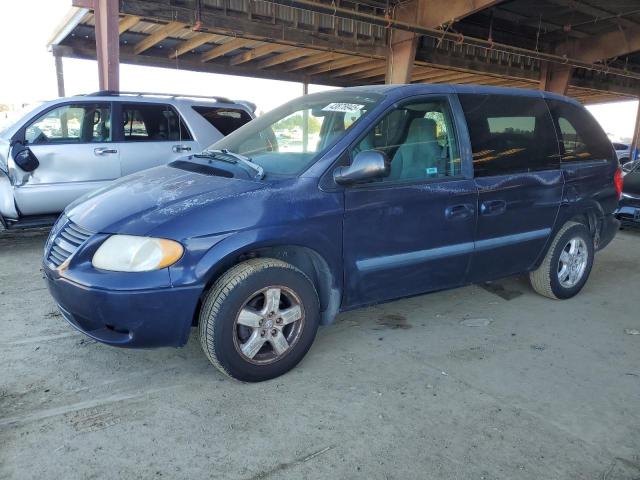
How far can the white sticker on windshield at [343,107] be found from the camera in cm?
327

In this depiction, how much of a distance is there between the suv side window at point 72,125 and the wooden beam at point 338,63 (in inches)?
354

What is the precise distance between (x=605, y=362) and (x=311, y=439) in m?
2.13

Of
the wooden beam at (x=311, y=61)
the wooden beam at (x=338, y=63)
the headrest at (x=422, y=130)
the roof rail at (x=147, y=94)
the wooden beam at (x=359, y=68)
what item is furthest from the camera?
the wooden beam at (x=359, y=68)

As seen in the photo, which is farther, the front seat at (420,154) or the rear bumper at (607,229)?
the rear bumper at (607,229)

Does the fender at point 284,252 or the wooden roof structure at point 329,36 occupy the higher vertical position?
the wooden roof structure at point 329,36

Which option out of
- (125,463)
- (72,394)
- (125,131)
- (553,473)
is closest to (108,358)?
(72,394)

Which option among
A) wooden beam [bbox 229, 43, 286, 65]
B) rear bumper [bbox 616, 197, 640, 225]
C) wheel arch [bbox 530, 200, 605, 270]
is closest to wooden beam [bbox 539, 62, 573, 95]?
wooden beam [bbox 229, 43, 286, 65]

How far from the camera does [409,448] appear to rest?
92.0 inches

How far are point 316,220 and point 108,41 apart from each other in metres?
6.30

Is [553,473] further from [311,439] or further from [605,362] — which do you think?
A: [605,362]

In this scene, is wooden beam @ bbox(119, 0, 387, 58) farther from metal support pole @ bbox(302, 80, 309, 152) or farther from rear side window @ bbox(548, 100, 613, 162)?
rear side window @ bbox(548, 100, 613, 162)

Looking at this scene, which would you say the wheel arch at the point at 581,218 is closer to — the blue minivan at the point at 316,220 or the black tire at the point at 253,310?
the blue minivan at the point at 316,220

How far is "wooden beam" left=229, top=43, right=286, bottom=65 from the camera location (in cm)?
1242

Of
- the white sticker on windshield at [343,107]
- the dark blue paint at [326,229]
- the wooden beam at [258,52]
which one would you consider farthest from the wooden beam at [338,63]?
the white sticker on windshield at [343,107]
